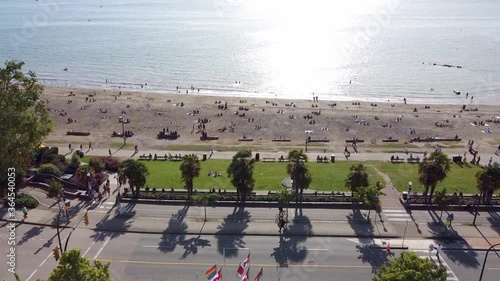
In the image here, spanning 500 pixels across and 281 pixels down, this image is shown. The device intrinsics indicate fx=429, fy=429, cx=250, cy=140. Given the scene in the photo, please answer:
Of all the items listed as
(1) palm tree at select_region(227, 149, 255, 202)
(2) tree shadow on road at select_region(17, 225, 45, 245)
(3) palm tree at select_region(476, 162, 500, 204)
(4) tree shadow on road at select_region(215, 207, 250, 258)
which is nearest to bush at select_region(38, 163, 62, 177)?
(2) tree shadow on road at select_region(17, 225, 45, 245)

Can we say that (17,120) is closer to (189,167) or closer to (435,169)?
(189,167)

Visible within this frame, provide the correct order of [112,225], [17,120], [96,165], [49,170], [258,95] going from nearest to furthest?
[17,120] → [112,225] → [49,170] → [96,165] → [258,95]

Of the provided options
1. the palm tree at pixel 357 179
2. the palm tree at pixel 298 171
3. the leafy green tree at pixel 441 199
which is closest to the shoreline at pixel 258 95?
the palm tree at pixel 357 179

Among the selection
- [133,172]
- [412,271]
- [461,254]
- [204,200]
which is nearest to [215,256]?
[204,200]

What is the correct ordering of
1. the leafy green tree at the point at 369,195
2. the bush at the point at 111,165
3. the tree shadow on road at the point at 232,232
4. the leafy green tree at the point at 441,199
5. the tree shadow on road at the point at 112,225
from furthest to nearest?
the bush at the point at 111,165 < the leafy green tree at the point at 441,199 < the leafy green tree at the point at 369,195 < the tree shadow on road at the point at 112,225 < the tree shadow on road at the point at 232,232

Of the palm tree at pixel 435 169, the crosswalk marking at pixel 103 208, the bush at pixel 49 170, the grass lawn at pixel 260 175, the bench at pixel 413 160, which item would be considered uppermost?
the palm tree at pixel 435 169

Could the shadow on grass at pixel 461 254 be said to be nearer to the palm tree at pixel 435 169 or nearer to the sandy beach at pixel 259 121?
the palm tree at pixel 435 169
